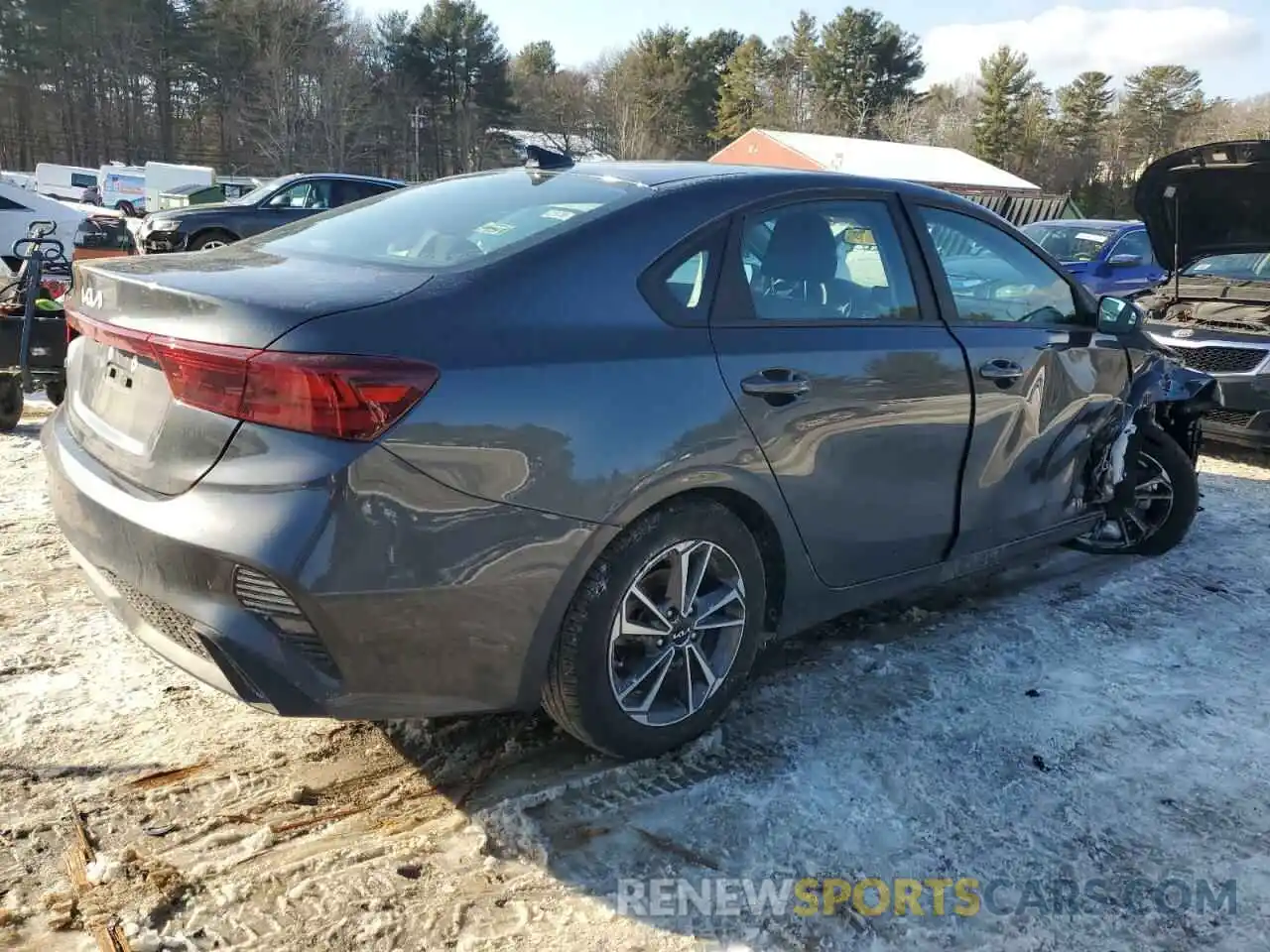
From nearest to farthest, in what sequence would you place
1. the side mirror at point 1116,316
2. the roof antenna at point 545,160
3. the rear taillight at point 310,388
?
the rear taillight at point 310,388 → the roof antenna at point 545,160 → the side mirror at point 1116,316

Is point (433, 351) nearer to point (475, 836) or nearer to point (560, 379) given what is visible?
point (560, 379)

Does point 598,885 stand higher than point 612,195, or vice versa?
point 612,195

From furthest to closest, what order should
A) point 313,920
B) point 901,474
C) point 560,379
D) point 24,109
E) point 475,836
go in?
point 24,109
point 901,474
point 475,836
point 560,379
point 313,920

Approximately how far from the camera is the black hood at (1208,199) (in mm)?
5848

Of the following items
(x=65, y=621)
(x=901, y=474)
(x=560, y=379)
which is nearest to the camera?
(x=560, y=379)

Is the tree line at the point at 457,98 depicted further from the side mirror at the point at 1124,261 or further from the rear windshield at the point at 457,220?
the rear windshield at the point at 457,220

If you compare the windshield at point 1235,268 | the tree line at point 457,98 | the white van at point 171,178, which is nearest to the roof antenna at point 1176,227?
the windshield at point 1235,268

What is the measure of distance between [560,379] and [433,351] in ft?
1.02

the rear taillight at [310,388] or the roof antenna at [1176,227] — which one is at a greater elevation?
the roof antenna at [1176,227]

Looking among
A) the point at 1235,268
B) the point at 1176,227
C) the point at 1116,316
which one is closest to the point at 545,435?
the point at 1116,316

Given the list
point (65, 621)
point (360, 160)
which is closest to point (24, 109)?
point (360, 160)

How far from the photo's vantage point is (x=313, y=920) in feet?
7.16

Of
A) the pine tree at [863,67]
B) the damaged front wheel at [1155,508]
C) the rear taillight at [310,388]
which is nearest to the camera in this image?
the rear taillight at [310,388]

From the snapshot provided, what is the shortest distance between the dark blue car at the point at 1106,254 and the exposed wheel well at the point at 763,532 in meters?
10.1
